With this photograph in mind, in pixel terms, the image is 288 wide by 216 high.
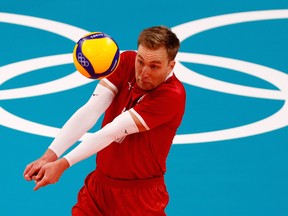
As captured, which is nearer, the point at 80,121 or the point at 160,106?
the point at 160,106

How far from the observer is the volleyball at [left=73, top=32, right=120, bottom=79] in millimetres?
4555

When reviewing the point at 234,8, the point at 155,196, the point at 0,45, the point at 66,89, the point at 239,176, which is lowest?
the point at 155,196

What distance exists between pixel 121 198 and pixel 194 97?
3.86m

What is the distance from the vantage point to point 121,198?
5.01m

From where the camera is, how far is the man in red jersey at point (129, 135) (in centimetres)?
457

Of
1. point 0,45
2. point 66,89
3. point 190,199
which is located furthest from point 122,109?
point 0,45

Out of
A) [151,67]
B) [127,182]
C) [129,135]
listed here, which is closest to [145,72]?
[151,67]

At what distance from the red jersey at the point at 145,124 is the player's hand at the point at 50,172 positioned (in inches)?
21.2

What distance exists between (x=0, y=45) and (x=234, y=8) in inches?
154

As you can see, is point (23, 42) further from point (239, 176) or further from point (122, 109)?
point (122, 109)

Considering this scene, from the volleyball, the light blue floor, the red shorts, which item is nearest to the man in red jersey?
the red shorts

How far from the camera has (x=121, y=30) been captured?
34.7 feet

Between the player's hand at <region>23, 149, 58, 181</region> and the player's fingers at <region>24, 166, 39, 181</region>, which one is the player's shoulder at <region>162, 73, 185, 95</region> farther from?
the player's fingers at <region>24, 166, 39, 181</region>

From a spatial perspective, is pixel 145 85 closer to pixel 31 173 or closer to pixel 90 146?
pixel 90 146
